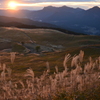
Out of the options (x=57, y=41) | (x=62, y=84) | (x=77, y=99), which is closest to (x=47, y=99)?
(x=77, y=99)

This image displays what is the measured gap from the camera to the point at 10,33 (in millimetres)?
136500

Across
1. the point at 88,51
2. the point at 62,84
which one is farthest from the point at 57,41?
the point at 62,84

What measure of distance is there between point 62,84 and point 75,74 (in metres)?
1.28

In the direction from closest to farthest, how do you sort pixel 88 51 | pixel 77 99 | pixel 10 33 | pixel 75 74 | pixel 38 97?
pixel 77 99 < pixel 38 97 < pixel 75 74 < pixel 88 51 < pixel 10 33

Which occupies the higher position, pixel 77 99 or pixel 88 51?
pixel 77 99

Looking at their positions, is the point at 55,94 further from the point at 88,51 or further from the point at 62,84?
the point at 88,51

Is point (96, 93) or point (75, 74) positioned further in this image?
point (75, 74)

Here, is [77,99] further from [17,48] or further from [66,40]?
[66,40]

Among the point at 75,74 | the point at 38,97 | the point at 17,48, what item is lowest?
the point at 17,48

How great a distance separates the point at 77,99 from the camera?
9453mm

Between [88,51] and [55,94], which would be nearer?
[55,94]

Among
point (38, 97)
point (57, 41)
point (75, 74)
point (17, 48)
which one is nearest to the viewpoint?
point (38, 97)

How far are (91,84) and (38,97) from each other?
4.19m

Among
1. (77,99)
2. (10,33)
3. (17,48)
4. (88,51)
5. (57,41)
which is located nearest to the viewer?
(77,99)
